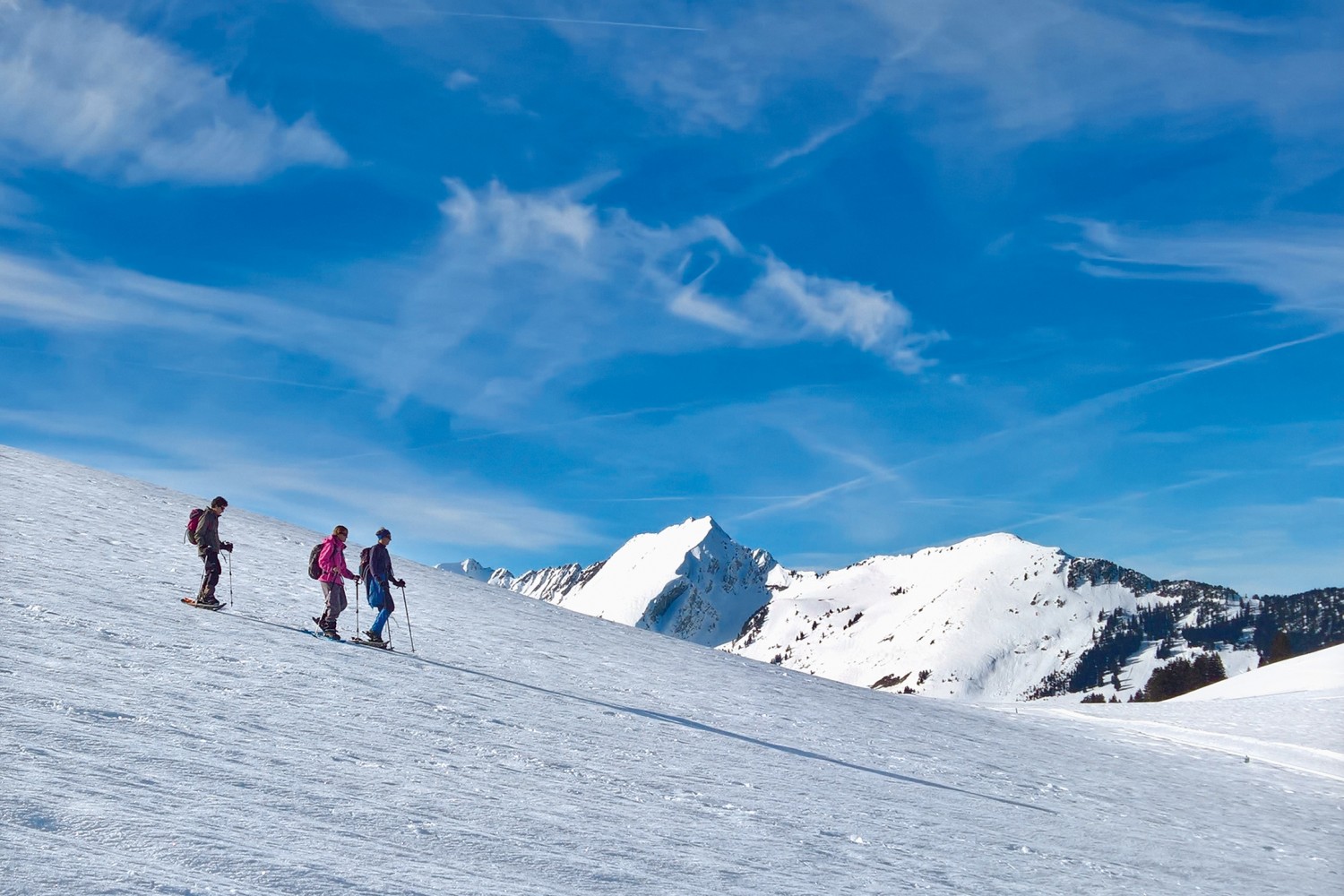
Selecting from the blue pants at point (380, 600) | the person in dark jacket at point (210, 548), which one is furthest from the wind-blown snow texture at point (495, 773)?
the blue pants at point (380, 600)

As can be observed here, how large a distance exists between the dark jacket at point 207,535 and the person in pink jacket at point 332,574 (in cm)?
202

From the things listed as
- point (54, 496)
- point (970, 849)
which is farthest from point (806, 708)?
point (54, 496)

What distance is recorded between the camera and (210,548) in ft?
57.5

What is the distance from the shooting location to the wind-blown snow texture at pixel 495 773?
7.56m

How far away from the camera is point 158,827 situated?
7133 millimetres

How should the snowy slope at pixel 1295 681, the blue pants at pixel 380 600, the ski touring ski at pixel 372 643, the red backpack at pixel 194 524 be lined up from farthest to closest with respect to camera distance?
the snowy slope at pixel 1295 681 < the blue pants at pixel 380 600 < the ski touring ski at pixel 372 643 < the red backpack at pixel 194 524

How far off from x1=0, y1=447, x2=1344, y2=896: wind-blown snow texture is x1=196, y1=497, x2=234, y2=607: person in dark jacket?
54 cm

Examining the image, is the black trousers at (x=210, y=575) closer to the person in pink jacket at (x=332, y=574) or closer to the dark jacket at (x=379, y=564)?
the person in pink jacket at (x=332, y=574)

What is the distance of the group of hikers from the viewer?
17.3m

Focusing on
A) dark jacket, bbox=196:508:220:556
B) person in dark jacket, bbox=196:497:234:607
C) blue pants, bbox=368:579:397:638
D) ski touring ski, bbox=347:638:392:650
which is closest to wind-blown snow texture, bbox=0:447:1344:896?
ski touring ski, bbox=347:638:392:650

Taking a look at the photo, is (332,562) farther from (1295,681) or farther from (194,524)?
(1295,681)

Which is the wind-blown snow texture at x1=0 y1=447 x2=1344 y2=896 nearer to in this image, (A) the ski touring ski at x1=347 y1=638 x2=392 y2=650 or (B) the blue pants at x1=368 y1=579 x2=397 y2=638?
(A) the ski touring ski at x1=347 y1=638 x2=392 y2=650

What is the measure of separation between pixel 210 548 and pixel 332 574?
246cm

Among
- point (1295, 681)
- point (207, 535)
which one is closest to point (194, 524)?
point (207, 535)
